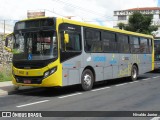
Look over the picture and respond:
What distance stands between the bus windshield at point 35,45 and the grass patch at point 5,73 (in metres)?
4.96

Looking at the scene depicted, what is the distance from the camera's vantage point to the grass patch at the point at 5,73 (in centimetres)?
1812

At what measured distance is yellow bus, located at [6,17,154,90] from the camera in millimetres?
12484

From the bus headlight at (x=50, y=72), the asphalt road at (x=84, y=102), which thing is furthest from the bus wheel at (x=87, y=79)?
the bus headlight at (x=50, y=72)

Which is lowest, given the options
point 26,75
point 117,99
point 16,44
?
point 117,99

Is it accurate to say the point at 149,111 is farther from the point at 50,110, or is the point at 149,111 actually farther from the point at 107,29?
the point at 107,29

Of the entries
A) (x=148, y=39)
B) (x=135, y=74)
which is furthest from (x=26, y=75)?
(x=148, y=39)

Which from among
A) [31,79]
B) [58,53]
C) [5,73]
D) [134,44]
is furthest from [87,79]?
[5,73]

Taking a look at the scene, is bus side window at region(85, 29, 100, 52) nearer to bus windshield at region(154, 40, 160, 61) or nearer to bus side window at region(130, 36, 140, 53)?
bus side window at region(130, 36, 140, 53)

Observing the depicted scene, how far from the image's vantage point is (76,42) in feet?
45.1

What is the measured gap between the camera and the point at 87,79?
47.4ft

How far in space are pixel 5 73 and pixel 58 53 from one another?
7.88 metres

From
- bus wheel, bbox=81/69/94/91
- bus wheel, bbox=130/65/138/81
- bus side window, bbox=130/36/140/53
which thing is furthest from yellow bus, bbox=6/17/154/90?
bus wheel, bbox=130/65/138/81

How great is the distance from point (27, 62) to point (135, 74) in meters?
9.09

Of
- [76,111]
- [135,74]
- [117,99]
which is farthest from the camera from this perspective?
[135,74]
